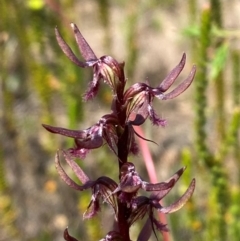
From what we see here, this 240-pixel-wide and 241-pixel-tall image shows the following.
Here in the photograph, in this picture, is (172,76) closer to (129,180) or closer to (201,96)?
(129,180)

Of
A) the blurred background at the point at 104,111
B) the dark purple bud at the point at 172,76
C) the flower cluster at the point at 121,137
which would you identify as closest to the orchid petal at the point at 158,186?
the flower cluster at the point at 121,137

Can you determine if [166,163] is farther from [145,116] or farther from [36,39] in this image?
[145,116]

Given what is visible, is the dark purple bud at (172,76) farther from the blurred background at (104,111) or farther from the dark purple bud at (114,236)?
the blurred background at (104,111)

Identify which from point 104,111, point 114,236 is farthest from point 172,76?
point 104,111

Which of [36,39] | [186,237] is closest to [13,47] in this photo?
[36,39]

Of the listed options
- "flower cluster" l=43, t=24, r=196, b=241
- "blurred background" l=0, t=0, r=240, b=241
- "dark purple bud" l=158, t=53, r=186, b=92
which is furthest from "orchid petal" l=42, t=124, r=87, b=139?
"blurred background" l=0, t=0, r=240, b=241
